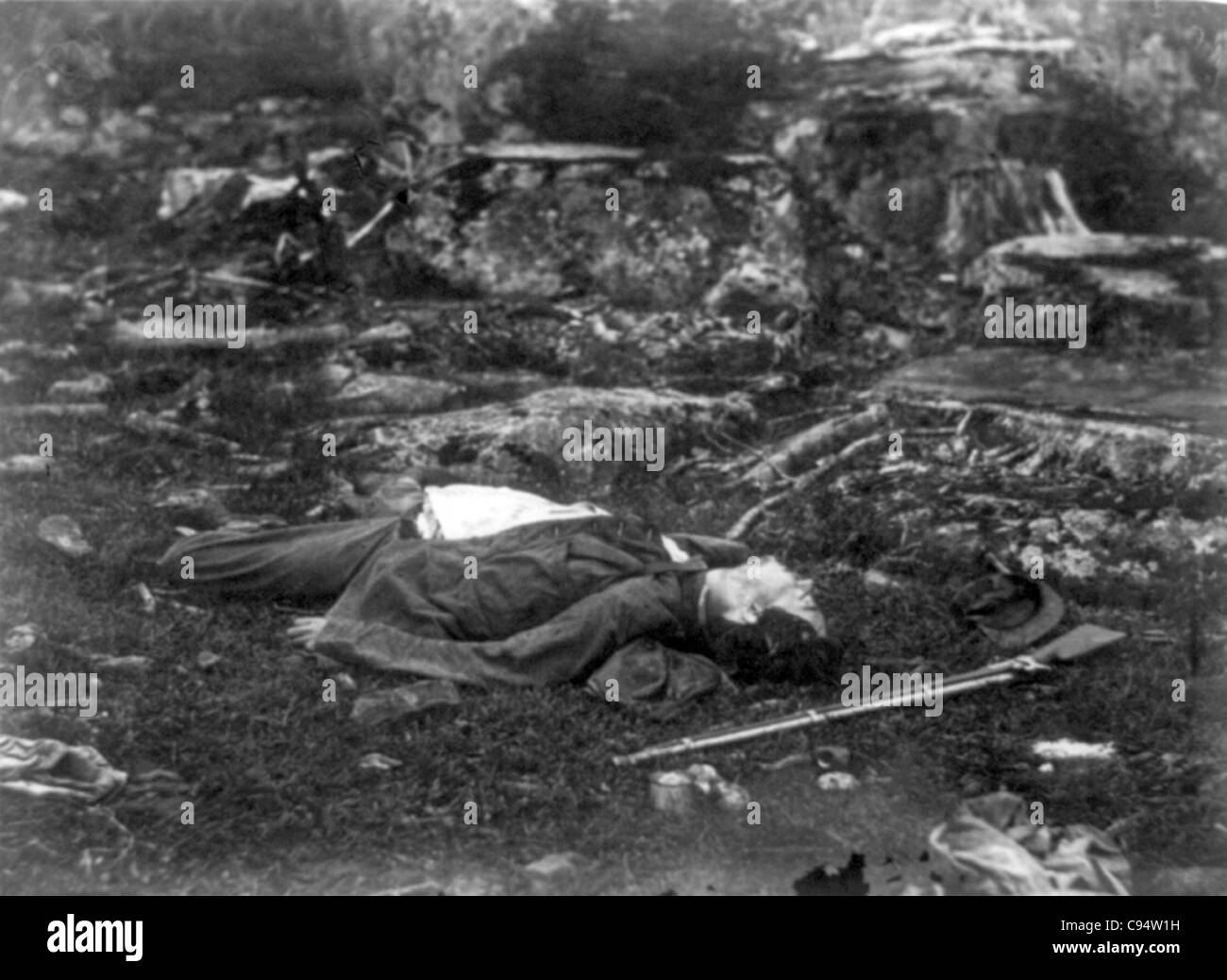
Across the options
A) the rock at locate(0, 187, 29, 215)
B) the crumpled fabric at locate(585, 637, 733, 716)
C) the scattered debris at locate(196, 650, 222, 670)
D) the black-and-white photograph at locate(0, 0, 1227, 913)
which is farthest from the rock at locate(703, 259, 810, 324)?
the rock at locate(0, 187, 29, 215)

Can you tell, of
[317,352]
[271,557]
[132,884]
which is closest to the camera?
[132,884]

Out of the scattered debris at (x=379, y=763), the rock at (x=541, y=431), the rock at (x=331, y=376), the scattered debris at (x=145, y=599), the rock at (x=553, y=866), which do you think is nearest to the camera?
the rock at (x=553, y=866)

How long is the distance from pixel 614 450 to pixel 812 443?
2.56ft

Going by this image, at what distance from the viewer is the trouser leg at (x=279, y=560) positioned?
5426mm

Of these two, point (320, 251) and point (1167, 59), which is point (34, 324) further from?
point (1167, 59)

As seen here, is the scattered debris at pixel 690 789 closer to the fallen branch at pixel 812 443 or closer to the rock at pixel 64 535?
the fallen branch at pixel 812 443

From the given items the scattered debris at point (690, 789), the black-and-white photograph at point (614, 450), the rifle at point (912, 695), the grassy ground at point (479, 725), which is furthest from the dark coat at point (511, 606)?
the scattered debris at point (690, 789)

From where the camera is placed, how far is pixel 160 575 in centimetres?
547

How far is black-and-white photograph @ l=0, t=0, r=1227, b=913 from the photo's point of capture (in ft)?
16.9

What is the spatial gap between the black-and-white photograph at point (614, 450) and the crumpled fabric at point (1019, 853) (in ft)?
0.06

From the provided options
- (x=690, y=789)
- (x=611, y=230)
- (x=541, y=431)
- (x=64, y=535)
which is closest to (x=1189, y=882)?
(x=690, y=789)

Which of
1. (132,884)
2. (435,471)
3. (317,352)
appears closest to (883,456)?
(435,471)

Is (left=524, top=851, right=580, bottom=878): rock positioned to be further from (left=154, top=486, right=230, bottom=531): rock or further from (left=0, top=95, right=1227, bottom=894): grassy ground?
(left=154, top=486, right=230, bottom=531): rock

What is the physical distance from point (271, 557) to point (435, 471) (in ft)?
2.29
